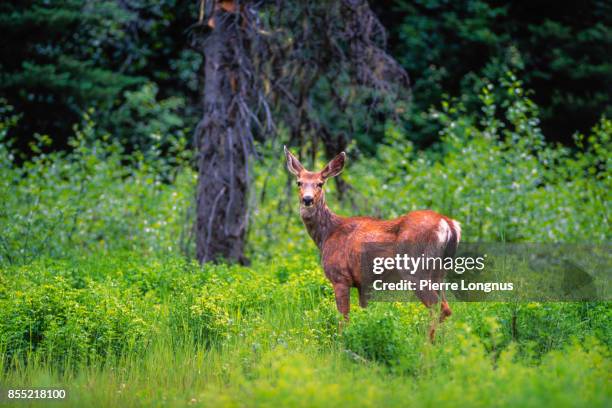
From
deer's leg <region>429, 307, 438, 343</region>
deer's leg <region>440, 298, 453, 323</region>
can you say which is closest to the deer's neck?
deer's leg <region>440, 298, 453, 323</region>

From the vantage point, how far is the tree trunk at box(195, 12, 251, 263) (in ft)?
34.5

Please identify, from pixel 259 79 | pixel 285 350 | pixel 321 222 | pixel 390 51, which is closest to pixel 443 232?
pixel 321 222

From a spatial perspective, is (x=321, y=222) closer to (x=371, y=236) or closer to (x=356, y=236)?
(x=356, y=236)

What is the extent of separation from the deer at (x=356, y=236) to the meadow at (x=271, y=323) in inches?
8.6

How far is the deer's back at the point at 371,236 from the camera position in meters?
7.65

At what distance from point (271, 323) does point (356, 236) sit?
3.90ft

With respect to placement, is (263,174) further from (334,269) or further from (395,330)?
(395,330)

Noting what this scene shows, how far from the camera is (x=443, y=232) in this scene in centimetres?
768

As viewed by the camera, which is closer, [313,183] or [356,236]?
[356,236]

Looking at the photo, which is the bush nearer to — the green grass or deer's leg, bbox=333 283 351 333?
the green grass

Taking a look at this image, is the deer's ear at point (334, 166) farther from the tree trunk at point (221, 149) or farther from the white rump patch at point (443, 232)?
the tree trunk at point (221, 149)

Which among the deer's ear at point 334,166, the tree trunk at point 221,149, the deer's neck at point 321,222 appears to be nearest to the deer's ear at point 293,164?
the deer's ear at point 334,166

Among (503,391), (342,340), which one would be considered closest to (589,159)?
(342,340)

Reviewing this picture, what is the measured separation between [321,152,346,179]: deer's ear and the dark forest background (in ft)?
35.9
